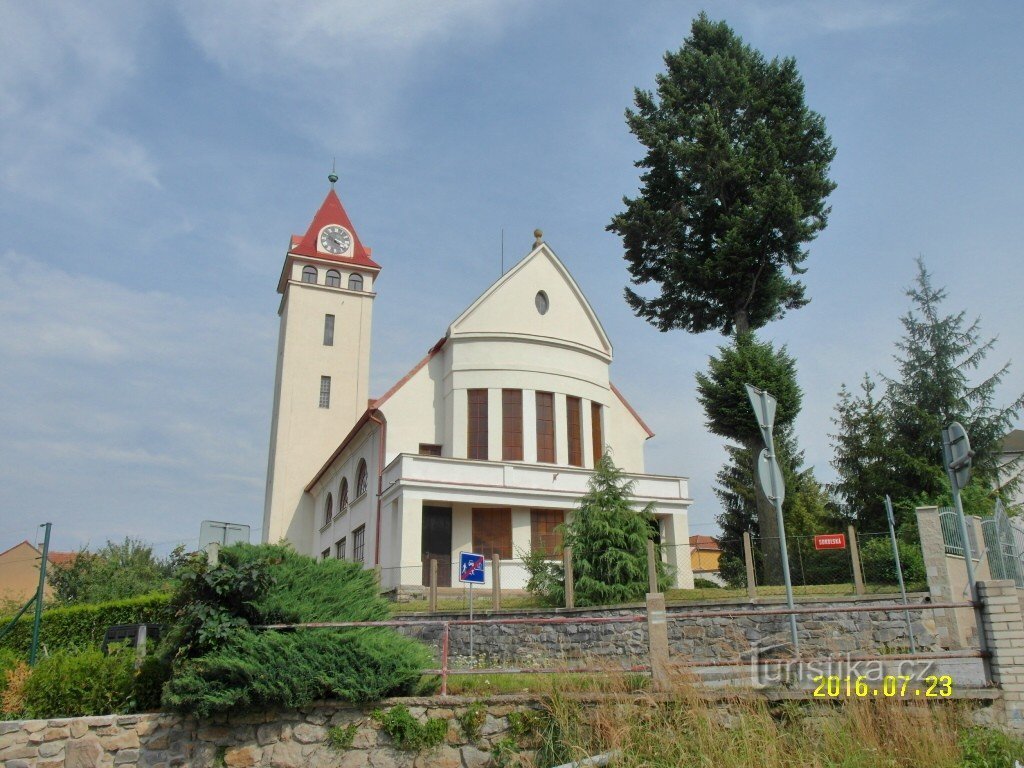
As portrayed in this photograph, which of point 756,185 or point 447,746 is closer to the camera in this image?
point 447,746

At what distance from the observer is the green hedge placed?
17.2 meters

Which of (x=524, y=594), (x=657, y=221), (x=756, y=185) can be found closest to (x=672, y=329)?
(x=657, y=221)

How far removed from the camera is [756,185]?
24.4 meters

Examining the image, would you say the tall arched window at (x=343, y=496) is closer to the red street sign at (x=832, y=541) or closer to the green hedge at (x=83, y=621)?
the green hedge at (x=83, y=621)

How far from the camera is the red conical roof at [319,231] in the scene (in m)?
42.2

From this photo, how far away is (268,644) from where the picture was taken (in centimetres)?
875

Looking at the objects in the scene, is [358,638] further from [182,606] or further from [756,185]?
[756,185]

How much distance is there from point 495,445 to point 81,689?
18.1m

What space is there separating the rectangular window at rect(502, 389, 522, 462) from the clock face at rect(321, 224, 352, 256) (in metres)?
19.5

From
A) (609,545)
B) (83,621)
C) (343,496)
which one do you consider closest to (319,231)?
(343,496)

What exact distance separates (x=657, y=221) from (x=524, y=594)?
12.9 m

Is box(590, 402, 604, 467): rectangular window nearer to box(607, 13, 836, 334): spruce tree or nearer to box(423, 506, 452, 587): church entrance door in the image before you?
box(607, 13, 836, 334): spruce tree

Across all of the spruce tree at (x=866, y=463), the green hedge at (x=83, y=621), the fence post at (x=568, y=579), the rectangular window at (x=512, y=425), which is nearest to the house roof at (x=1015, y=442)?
the spruce tree at (x=866, y=463)

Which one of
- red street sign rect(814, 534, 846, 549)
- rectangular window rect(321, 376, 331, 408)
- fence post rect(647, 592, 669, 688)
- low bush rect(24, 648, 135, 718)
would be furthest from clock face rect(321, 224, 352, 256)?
fence post rect(647, 592, 669, 688)
